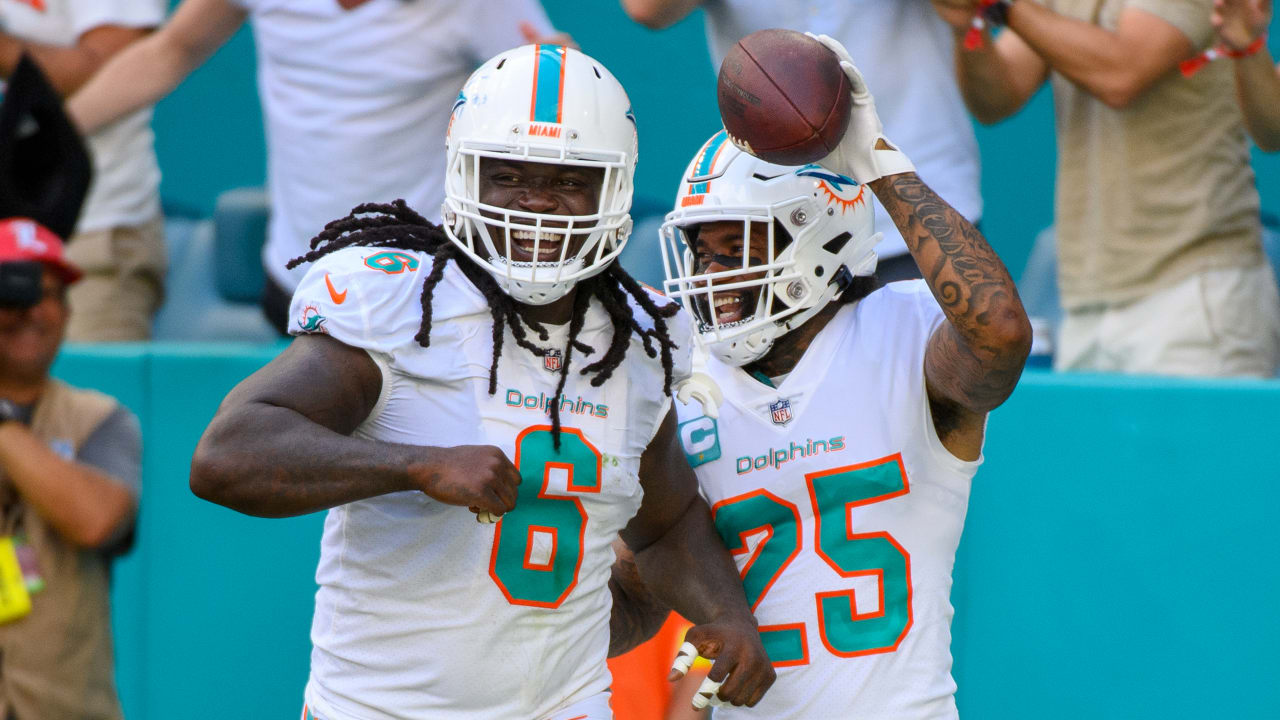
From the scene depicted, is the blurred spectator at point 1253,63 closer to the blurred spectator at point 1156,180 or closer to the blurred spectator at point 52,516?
the blurred spectator at point 1156,180

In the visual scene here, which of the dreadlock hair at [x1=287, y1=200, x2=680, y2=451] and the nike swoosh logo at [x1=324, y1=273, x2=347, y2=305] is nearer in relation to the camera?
the nike swoosh logo at [x1=324, y1=273, x2=347, y2=305]

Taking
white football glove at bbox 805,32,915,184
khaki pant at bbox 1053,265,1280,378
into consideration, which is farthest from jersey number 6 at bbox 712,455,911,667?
khaki pant at bbox 1053,265,1280,378

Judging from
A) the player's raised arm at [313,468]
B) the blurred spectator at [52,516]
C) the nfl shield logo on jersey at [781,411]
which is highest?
the player's raised arm at [313,468]

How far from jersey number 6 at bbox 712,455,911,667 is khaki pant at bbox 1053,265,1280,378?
59.7 inches

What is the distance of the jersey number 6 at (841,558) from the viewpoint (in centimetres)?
286

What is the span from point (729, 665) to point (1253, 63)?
2.26 meters

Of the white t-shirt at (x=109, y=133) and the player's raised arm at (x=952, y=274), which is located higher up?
the player's raised arm at (x=952, y=274)

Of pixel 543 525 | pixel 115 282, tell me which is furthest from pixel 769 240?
pixel 115 282

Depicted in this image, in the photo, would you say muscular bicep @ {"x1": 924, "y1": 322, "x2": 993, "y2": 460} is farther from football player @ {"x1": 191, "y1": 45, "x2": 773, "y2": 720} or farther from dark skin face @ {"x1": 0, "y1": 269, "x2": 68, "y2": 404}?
dark skin face @ {"x1": 0, "y1": 269, "x2": 68, "y2": 404}

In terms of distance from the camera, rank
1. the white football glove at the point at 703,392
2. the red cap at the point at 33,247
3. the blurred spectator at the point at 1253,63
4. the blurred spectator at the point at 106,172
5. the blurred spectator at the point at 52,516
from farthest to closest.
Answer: the blurred spectator at the point at 106,172, the red cap at the point at 33,247, the blurred spectator at the point at 1253,63, the blurred spectator at the point at 52,516, the white football glove at the point at 703,392

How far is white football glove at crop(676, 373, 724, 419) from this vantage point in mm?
2902

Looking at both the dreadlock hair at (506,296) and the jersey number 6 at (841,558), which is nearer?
the dreadlock hair at (506,296)

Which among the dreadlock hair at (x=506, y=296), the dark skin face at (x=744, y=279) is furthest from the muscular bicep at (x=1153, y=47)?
the dreadlock hair at (x=506, y=296)

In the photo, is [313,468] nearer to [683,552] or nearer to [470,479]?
[470,479]
